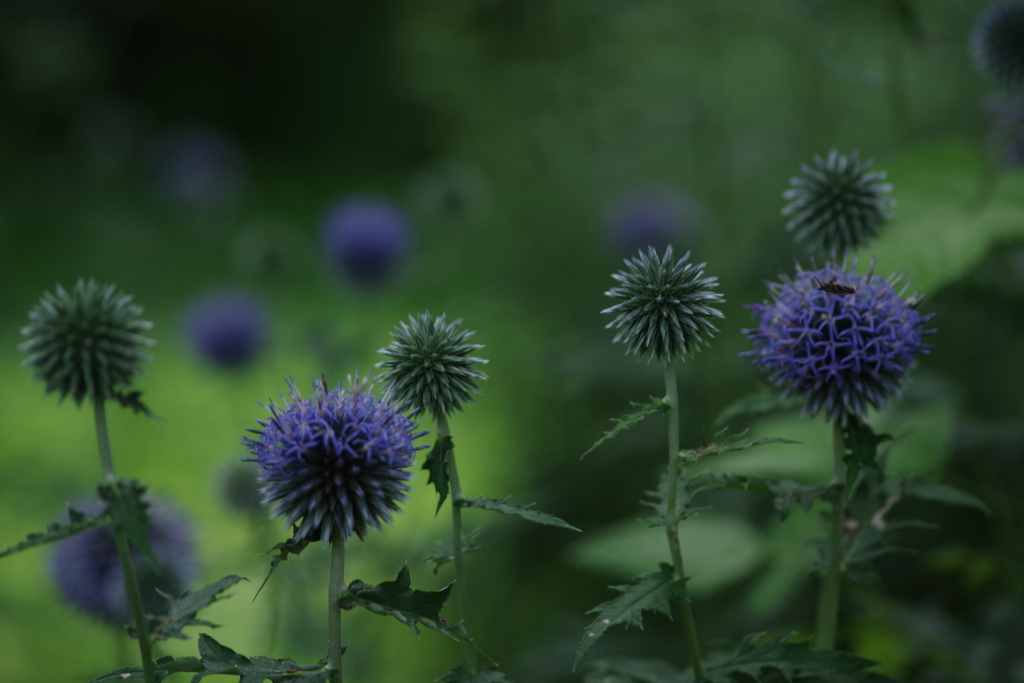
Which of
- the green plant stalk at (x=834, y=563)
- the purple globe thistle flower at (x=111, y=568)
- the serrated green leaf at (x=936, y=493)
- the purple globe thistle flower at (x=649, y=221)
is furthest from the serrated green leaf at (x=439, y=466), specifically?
the purple globe thistle flower at (x=649, y=221)

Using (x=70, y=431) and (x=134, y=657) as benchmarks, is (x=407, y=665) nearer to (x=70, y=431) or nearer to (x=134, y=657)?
(x=134, y=657)

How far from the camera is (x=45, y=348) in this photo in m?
1.24

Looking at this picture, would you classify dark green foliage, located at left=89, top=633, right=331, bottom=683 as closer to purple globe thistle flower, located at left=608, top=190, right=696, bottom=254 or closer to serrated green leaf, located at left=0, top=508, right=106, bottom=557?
serrated green leaf, located at left=0, top=508, right=106, bottom=557

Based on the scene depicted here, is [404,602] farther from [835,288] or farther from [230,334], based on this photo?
[230,334]

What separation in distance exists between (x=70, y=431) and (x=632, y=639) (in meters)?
4.53

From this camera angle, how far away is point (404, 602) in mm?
1163

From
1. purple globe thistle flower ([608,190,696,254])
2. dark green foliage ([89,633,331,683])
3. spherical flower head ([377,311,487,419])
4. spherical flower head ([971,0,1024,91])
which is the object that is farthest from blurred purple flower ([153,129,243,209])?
dark green foliage ([89,633,331,683])

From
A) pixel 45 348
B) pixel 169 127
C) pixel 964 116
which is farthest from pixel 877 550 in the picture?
pixel 169 127

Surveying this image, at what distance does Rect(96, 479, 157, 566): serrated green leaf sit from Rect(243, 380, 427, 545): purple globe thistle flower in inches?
7.1

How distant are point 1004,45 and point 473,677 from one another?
1.94 metres

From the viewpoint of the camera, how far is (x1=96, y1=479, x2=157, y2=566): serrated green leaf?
3.45ft

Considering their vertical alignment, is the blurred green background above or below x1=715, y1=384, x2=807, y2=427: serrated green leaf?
above

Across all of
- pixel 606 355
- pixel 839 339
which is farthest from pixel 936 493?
pixel 606 355

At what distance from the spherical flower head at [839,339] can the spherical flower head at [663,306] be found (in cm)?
18
